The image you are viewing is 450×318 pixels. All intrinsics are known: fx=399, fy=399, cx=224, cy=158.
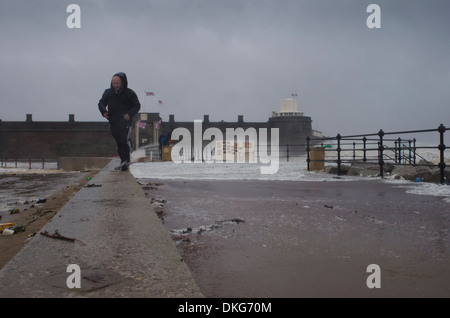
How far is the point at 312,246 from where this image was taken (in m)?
2.58

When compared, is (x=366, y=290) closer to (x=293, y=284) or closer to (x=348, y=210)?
(x=293, y=284)

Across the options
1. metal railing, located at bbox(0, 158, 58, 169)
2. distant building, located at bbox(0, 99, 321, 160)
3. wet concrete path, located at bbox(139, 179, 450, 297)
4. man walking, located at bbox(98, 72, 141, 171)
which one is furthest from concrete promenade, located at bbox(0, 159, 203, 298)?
distant building, located at bbox(0, 99, 321, 160)

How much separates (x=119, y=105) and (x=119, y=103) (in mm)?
41

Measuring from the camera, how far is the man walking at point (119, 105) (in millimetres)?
7531

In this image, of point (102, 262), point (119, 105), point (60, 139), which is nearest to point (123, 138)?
point (119, 105)

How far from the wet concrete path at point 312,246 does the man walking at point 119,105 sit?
361 cm

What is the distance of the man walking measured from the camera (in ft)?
24.7

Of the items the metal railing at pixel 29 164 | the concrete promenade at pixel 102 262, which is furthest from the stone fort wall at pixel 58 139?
the concrete promenade at pixel 102 262

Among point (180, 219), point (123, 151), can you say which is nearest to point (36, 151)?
point (123, 151)

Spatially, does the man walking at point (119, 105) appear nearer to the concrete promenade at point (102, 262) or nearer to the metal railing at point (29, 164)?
the concrete promenade at point (102, 262)
